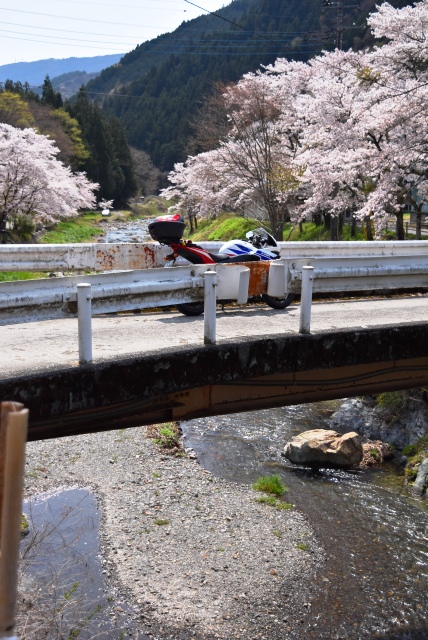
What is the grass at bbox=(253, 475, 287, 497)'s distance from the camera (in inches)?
495

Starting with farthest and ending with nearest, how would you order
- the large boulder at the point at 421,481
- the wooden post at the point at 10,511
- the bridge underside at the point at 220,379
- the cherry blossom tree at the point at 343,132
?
the cherry blossom tree at the point at 343,132 → the large boulder at the point at 421,481 → the bridge underside at the point at 220,379 → the wooden post at the point at 10,511

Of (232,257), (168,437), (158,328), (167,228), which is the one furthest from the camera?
(168,437)

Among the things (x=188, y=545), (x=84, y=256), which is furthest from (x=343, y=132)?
(x=84, y=256)

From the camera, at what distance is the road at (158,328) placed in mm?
5699

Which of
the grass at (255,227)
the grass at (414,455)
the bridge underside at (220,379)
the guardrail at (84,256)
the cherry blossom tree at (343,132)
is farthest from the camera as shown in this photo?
the grass at (255,227)

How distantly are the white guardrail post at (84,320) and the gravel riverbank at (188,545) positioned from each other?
5.27 meters

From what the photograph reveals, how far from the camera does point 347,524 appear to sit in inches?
449

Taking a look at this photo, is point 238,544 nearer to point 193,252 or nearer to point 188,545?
point 188,545

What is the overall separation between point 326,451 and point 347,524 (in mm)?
2266

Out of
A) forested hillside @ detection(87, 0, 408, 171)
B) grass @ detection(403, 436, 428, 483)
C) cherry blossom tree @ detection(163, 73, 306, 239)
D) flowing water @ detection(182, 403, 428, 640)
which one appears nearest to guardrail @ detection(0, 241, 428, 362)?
flowing water @ detection(182, 403, 428, 640)

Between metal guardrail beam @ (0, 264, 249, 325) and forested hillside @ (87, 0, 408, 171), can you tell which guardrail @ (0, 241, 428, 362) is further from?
forested hillside @ (87, 0, 408, 171)

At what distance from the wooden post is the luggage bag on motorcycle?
6775 millimetres

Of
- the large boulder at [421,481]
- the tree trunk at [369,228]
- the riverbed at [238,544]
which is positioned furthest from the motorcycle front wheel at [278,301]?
the tree trunk at [369,228]

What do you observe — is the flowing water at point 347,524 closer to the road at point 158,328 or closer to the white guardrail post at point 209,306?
the road at point 158,328
